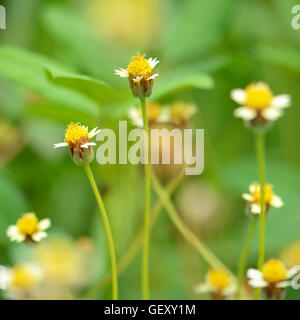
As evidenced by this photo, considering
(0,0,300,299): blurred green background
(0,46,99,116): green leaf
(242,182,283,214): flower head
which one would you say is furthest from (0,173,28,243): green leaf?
(242,182,283,214): flower head

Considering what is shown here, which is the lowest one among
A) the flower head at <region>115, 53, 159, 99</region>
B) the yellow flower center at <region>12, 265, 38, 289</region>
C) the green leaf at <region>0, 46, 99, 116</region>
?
the yellow flower center at <region>12, 265, 38, 289</region>

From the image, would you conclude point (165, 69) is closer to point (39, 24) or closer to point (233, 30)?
point (233, 30)

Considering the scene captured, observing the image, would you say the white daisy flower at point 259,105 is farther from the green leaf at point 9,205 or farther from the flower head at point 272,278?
the green leaf at point 9,205

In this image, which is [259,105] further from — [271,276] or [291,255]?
[291,255]

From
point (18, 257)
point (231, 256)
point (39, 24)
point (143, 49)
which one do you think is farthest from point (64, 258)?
point (39, 24)

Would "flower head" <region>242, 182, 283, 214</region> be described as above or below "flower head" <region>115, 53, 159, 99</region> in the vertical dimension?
below

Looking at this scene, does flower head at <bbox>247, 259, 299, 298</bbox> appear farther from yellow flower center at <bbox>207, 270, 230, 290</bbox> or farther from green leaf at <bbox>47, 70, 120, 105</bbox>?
green leaf at <bbox>47, 70, 120, 105</bbox>

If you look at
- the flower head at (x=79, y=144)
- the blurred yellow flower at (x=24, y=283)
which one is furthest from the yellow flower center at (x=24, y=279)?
the flower head at (x=79, y=144)
